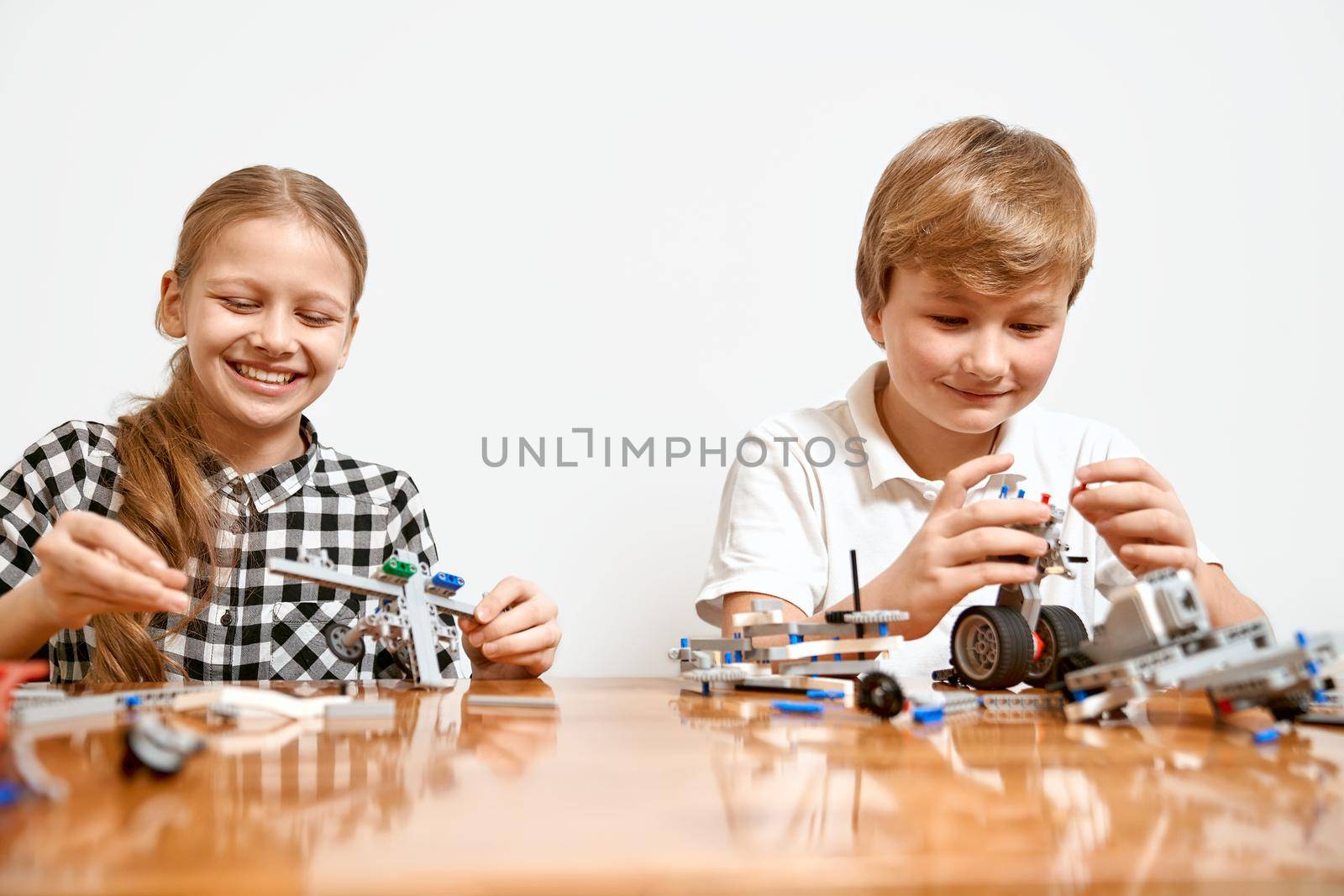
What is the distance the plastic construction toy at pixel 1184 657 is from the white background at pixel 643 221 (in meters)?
1.39

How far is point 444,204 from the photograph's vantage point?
2.14 m

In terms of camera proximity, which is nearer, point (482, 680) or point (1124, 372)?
point (482, 680)

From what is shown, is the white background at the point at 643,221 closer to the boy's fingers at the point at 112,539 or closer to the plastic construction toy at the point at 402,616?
the plastic construction toy at the point at 402,616

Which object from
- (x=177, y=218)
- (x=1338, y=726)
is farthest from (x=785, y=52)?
(x=1338, y=726)

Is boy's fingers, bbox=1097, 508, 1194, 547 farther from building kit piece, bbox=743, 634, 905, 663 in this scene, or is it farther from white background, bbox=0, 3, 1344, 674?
white background, bbox=0, 3, 1344, 674

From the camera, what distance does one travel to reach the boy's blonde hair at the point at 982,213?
1.31 m

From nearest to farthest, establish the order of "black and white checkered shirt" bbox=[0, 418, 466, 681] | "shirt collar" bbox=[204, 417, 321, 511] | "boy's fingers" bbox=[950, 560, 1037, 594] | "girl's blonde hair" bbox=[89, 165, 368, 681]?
"boy's fingers" bbox=[950, 560, 1037, 594]
"girl's blonde hair" bbox=[89, 165, 368, 681]
"black and white checkered shirt" bbox=[0, 418, 466, 681]
"shirt collar" bbox=[204, 417, 321, 511]

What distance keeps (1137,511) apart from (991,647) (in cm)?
26

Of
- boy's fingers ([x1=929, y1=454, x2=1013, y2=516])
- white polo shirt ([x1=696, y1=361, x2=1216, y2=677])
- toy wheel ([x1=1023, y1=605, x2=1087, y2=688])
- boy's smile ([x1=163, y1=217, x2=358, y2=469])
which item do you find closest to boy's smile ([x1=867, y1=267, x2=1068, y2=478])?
white polo shirt ([x1=696, y1=361, x2=1216, y2=677])

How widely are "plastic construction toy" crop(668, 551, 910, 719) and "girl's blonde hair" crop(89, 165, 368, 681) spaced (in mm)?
721

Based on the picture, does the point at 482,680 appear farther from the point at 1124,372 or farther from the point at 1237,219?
the point at 1237,219

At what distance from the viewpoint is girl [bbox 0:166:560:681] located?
1.36 m

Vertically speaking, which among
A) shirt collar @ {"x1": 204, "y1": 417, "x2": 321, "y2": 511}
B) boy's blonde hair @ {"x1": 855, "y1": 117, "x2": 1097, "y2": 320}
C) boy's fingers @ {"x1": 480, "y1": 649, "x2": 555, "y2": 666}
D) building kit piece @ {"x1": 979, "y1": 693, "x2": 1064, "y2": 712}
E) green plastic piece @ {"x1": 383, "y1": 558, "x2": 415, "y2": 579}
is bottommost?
building kit piece @ {"x1": 979, "y1": 693, "x2": 1064, "y2": 712}

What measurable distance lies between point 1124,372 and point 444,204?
61.1 inches
